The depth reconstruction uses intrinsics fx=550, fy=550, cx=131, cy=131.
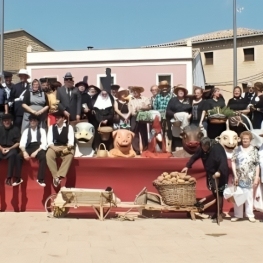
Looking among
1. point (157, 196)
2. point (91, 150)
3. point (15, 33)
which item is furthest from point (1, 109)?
point (15, 33)

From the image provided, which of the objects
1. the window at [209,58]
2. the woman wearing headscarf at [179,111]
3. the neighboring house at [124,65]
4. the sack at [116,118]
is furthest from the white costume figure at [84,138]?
the window at [209,58]

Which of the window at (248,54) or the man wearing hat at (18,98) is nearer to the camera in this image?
the man wearing hat at (18,98)

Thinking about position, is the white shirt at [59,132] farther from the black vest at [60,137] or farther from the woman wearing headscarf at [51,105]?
the woman wearing headscarf at [51,105]

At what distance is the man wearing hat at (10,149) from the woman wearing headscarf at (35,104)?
0.59 meters

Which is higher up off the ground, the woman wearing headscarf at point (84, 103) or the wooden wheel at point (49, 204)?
the woman wearing headscarf at point (84, 103)

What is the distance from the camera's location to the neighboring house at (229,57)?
46062 mm

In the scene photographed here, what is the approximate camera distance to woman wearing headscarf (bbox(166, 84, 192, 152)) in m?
11.2

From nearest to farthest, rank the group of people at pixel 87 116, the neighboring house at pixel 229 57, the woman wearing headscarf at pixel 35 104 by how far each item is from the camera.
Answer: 1. the group of people at pixel 87 116
2. the woman wearing headscarf at pixel 35 104
3. the neighboring house at pixel 229 57

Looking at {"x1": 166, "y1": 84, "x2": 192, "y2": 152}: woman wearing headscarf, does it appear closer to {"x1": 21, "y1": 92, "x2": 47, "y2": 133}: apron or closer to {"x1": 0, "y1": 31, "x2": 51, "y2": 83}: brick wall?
{"x1": 21, "y1": 92, "x2": 47, "y2": 133}: apron

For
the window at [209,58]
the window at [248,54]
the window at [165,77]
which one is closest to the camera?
the window at [165,77]

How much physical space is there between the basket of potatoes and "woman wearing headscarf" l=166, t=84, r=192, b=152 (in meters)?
1.72

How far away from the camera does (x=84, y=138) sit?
35.8ft

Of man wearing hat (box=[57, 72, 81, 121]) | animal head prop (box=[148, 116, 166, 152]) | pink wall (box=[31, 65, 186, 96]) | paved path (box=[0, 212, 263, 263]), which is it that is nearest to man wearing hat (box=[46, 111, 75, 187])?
man wearing hat (box=[57, 72, 81, 121])

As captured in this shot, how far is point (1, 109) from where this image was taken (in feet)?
38.4
